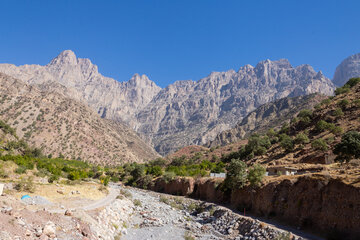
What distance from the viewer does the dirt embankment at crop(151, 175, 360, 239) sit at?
59.7ft

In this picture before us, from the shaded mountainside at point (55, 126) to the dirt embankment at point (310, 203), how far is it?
108 meters

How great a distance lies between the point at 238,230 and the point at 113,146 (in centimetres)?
13173

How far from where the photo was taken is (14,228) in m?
12.8

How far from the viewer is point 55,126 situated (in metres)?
128

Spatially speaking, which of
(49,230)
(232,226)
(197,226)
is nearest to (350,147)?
(232,226)

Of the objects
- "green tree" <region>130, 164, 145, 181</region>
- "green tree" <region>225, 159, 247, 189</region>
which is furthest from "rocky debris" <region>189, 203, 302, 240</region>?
"green tree" <region>130, 164, 145, 181</region>

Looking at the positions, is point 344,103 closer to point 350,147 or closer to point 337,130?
point 337,130

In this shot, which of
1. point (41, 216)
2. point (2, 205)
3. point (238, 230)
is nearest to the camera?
point (2, 205)

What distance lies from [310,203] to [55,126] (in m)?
130

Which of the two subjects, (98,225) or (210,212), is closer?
(98,225)

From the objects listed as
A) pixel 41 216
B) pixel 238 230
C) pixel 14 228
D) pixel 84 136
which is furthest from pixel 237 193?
pixel 84 136

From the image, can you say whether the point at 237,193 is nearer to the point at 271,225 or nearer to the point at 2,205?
the point at 271,225

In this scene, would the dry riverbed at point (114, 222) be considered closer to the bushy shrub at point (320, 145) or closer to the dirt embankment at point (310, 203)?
the dirt embankment at point (310, 203)

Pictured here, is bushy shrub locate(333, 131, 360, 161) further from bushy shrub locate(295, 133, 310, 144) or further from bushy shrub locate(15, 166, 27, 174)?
bushy shrub locate(15, 166, 27, 174)
